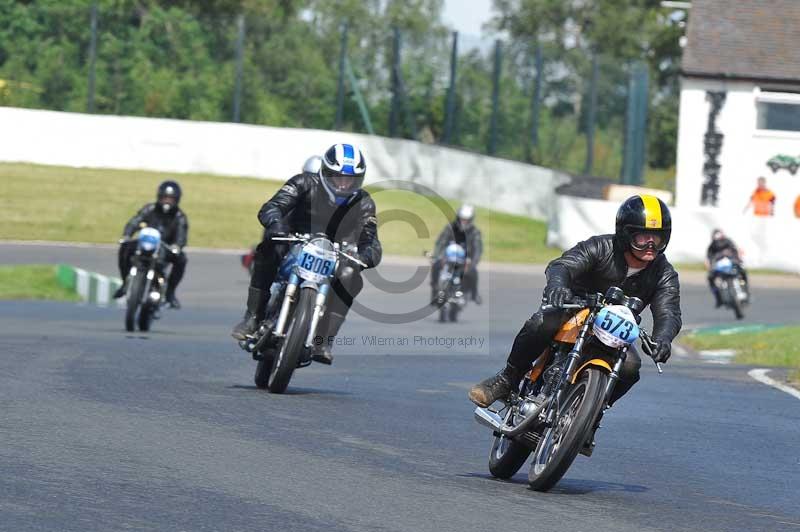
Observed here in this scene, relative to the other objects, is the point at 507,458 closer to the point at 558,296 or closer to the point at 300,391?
the point at 558,296

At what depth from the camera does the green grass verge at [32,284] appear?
84.8 feet

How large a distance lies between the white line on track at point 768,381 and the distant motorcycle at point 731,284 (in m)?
9.82

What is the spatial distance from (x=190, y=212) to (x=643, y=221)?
31.8 metres

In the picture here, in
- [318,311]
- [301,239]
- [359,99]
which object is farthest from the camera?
[359,99]

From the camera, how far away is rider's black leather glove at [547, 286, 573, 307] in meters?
8.06

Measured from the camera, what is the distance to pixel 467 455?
955 cm

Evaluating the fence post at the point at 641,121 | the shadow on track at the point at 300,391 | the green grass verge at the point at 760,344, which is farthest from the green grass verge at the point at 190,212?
the shadow on track at the point at 300,391

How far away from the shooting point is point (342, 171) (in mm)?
12188

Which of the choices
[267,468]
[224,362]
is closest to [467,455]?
[267,468]

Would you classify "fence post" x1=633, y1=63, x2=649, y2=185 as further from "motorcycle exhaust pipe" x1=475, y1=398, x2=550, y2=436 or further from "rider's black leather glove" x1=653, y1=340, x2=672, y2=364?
"rider's black leather glove" x1=653, y1=340, x2=672, y2=364

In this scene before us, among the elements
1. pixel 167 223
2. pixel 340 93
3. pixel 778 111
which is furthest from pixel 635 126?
pixel 167 223

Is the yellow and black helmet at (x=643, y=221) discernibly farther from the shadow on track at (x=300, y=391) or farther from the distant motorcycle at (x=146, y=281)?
the distant motorcycle at (x=146, y=281)

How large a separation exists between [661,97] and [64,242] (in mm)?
40058

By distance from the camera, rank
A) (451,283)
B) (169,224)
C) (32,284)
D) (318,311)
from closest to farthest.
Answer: (318,311), (169,224), (451,283), (32,284)
